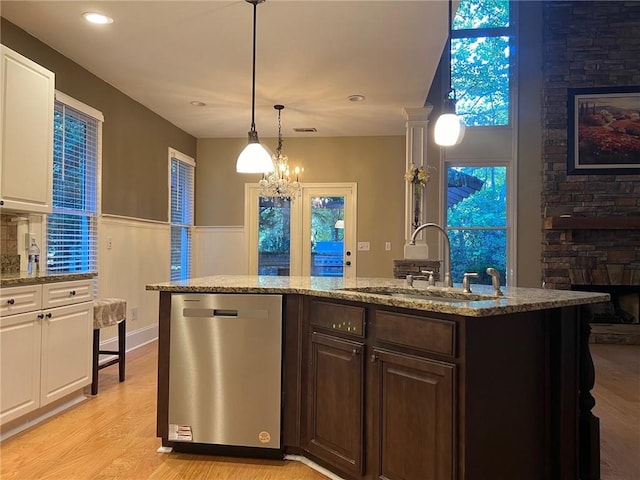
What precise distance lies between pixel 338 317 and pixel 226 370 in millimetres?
687

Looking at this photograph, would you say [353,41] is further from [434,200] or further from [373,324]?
[434,200]

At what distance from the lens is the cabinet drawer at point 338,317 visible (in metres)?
2.14

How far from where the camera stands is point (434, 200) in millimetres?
6160

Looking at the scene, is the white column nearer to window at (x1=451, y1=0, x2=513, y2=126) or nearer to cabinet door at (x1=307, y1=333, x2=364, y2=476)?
window at (x1=451, y1=0, x2=513, y2=126)

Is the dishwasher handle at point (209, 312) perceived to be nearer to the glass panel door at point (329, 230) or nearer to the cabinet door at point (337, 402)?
the cabinet door at point (337, 402)

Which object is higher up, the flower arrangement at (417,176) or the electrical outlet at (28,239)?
the flower arrangement at (417,176)

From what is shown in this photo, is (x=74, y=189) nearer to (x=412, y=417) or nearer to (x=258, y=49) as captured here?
(x=258, y=49)

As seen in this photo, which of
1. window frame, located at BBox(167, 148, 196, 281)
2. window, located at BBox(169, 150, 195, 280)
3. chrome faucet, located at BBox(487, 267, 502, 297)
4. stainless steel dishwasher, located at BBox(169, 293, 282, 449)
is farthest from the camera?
window, located at BBox(169, 150, 195, 280)

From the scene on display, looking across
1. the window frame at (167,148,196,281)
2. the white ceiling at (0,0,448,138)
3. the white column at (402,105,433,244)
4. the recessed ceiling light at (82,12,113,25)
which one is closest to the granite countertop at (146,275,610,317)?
the white ceiling at (0,0,448,138)

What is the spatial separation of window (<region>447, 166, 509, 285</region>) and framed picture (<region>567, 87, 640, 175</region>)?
3.16ft

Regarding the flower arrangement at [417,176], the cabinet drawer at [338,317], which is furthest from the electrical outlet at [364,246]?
the cabinet drawer at [338,317]

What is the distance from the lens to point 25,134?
9.89ft

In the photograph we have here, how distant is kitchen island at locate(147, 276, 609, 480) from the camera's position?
1735 millimetres

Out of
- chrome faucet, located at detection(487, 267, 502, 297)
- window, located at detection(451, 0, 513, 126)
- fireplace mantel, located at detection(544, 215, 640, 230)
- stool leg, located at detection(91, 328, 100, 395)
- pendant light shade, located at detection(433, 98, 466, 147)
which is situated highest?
window, located at detection(451, 0, 513, 126)
